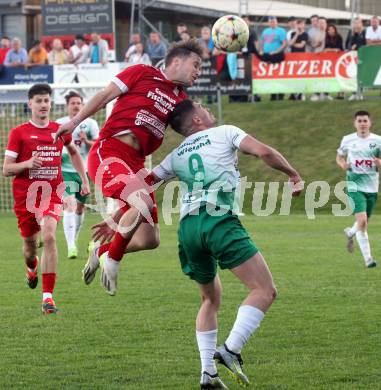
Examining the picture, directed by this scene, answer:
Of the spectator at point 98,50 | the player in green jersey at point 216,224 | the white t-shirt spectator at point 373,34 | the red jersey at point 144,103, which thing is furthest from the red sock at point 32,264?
the spectator at point 98,50

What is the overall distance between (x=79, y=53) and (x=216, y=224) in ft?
77.9

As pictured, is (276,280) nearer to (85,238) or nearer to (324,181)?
(85,238)

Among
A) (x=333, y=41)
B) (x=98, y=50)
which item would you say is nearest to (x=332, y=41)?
(x=333, y=41)

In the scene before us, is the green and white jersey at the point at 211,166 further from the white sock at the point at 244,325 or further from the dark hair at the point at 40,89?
the dark hair at the point at 40,89

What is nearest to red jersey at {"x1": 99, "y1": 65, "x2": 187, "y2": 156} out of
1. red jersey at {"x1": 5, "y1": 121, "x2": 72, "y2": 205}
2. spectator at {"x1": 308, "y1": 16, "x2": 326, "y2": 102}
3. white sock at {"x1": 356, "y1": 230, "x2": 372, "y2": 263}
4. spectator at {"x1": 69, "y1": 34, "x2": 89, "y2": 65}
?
red jersey at {"x1": 5, "y1": 121, "x2": 72, "y2": 205}

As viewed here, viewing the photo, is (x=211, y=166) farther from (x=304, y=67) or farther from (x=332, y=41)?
(x=332, y=41)

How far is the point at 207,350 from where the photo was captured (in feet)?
25.7

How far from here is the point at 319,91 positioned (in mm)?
28531

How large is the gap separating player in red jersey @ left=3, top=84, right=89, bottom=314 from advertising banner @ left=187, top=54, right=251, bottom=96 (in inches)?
604

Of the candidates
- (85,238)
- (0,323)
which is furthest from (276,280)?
(85,238)

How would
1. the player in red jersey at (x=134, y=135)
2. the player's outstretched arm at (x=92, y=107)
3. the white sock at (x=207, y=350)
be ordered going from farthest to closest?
the player in red jersey at (x=134, y=135) → the player's outstretched arm at (x=92, y=107) → the white sock at (x=207, y=350)

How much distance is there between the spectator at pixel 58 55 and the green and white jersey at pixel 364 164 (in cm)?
1597

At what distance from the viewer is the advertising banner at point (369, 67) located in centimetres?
2686

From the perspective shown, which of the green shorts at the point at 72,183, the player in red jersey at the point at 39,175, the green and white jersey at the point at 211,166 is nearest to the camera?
the green and white jersey at the point at 211,166
